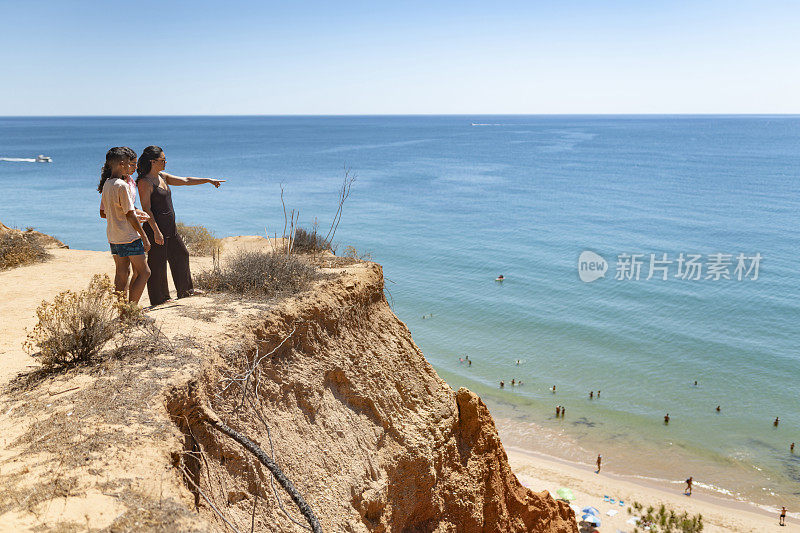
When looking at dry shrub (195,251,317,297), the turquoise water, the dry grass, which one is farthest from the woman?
the turquoise water

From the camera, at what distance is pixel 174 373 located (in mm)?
4984

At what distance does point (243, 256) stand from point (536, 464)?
1217 centimetres

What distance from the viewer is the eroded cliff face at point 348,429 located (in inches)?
196

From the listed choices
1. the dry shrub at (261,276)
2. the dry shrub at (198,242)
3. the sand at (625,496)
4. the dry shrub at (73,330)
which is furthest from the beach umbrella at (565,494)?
the dry shrub at (73,330)

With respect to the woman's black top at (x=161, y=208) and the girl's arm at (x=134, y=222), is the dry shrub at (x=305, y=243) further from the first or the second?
the girl's arm at (x=134, y=222)

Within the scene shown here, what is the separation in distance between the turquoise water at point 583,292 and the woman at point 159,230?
13507 millimetres

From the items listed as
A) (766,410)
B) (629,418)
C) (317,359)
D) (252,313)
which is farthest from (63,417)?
(766,410)

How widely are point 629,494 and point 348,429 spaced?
11.6 meters

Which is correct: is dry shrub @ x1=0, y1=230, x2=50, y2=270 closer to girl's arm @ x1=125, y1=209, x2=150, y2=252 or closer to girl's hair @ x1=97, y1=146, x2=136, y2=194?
girl's hair @ x1=97, y1=146, x2=136, y2=194

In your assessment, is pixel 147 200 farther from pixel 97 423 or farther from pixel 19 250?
pixel 19 250

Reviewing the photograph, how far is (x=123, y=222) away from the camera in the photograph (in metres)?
6.64

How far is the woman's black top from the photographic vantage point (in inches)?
285

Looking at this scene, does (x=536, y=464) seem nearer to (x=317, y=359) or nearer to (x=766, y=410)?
(x=766, y=410)

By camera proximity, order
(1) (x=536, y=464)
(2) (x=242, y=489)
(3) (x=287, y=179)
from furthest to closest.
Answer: (3) (x=287, y=179) → (1) (x=536, y=464) → (2) (x=242, y=489)
